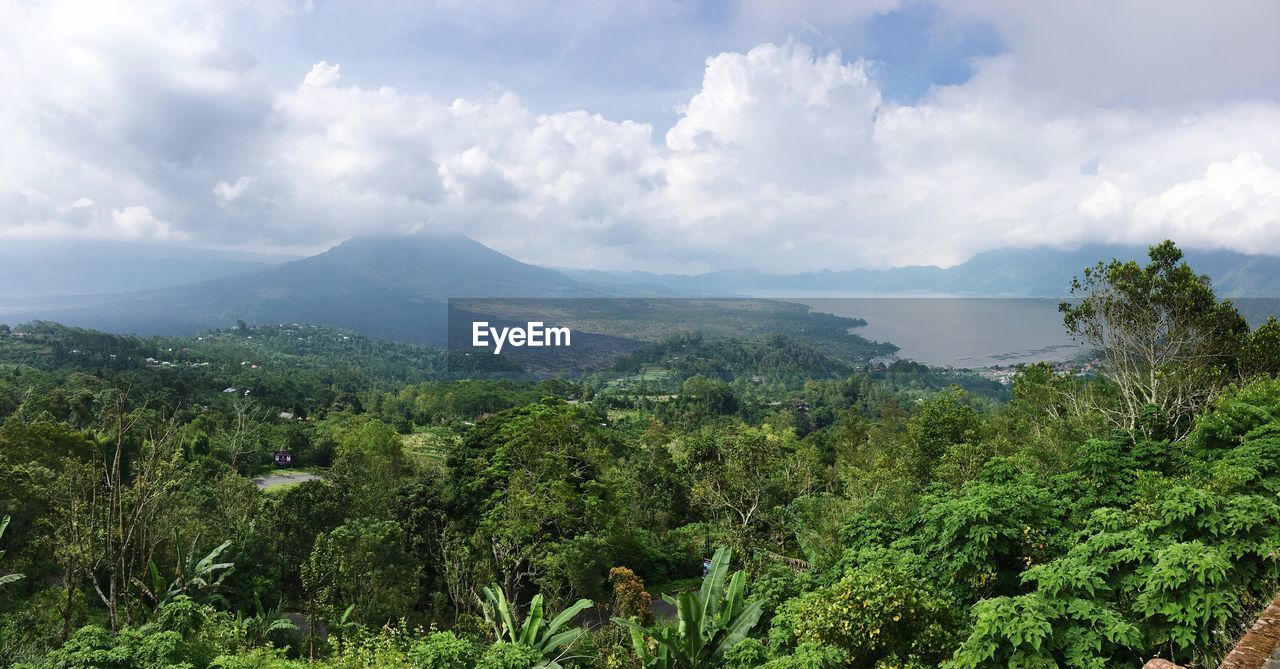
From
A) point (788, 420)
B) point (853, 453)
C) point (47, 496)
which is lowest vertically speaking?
point (788, 420)

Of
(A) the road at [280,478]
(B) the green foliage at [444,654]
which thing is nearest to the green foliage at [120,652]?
(B) the green foliage at [444,654]

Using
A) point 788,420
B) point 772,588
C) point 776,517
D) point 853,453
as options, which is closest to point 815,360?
point 788,420

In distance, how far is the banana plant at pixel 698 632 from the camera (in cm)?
879

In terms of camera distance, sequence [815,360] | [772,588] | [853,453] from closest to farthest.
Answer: [772,588] → [853,453] → [815,360]

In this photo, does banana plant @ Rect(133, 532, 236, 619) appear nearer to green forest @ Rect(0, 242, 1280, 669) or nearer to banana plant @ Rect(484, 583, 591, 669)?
green forest @ Rect(0, 242, 1280, 669)

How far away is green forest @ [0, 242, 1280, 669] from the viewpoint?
6.75 metres

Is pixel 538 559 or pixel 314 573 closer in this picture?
pixel 314 573

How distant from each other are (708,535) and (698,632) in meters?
12.5

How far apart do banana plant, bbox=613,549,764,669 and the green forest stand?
0.05 m

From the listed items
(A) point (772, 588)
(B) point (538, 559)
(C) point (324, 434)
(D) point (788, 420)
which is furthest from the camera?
(D) point (788, 420)

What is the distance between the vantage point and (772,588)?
972 cm

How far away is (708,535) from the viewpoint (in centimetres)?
2123

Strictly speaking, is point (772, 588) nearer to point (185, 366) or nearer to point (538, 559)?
point (538, 559)

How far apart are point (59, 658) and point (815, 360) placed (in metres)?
104
